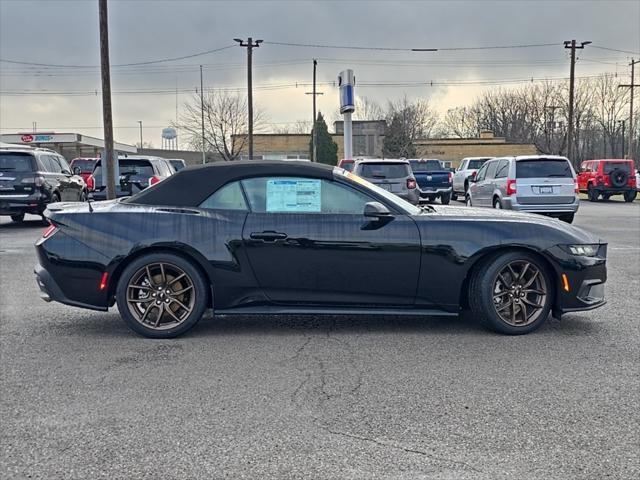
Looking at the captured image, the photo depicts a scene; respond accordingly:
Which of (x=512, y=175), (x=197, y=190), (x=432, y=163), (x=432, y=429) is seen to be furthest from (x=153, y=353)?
(x=432, y=163)

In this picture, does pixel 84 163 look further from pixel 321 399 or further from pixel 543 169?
pixel 321 399

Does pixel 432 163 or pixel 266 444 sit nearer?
pixel 266 444

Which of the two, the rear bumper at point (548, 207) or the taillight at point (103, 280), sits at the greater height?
the rear bumper at point (548, 207)

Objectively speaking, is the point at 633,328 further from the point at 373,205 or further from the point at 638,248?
the point at 638,248

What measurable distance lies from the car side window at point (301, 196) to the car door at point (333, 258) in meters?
0.08

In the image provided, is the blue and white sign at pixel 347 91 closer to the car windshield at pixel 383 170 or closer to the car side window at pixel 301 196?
the car windshield at pixel 383 170

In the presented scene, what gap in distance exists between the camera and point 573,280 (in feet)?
17.4

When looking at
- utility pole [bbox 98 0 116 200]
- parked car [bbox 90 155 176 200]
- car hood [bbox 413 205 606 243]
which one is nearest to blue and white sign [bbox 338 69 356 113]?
utility pole [bbox 98 0 116 200]

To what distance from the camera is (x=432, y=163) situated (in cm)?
2470

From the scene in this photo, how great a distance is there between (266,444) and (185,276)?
2258 millimetres

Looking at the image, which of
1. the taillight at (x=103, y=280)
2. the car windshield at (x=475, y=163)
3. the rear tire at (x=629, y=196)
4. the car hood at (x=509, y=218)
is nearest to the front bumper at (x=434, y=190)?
the car windshield at (x=475, y=163)

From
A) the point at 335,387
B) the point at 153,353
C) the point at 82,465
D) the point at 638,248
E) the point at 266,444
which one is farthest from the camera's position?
the point at 638,248

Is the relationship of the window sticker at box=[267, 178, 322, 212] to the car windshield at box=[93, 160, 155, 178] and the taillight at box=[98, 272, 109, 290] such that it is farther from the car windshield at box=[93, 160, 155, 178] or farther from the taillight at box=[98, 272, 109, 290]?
the car windshield at box=[93, 160, 155, 178]

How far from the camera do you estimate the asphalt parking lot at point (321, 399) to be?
10.1 feet
